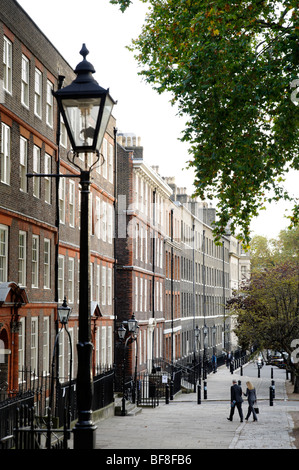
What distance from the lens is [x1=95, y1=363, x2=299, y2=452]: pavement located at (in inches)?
681

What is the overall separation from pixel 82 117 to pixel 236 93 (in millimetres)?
9597

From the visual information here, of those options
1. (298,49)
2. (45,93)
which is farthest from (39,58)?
(298,49)

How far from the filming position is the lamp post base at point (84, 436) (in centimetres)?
738

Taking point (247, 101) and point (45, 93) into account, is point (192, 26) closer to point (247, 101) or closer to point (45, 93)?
point (247, 101)

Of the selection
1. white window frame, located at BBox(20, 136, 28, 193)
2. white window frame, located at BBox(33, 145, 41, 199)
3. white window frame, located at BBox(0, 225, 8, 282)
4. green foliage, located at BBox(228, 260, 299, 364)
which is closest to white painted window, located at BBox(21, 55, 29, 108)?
white window frame, located at BBox(20, 136, 28, 193)

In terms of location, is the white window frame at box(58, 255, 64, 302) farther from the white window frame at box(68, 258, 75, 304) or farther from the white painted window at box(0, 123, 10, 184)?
the white painted window at box(0, 123, 10, 184)

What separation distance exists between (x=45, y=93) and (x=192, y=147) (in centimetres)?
939

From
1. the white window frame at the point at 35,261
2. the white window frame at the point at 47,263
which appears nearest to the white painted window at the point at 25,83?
the white window frame at the point at 35,261

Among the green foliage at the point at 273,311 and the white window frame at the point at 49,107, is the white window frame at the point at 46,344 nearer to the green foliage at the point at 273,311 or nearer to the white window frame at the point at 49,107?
the white window frame at the point at 49,107

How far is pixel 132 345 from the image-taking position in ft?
136

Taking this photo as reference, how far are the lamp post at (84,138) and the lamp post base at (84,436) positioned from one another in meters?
0.06

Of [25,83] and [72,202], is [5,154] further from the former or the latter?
[72,202]

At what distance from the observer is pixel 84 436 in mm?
7387

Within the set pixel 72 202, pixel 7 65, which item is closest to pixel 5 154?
pixel 7 65
